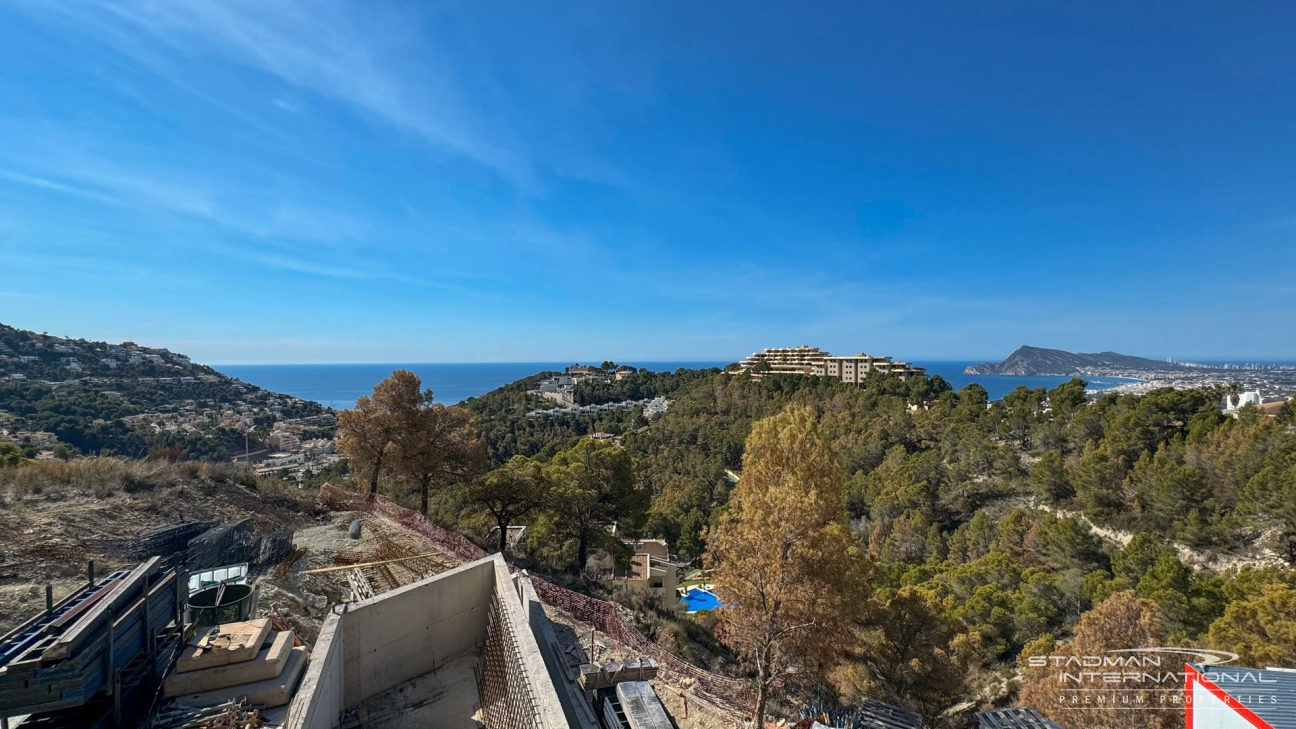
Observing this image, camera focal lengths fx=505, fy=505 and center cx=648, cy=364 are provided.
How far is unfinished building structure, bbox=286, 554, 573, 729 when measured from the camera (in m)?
4.86

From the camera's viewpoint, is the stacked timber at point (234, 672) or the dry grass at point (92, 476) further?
the dry grass at point (92, 476)

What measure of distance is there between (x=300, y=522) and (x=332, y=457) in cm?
2411

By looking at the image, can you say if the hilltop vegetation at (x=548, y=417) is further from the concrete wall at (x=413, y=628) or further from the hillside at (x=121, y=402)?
the hillside at (x=121, y=402)

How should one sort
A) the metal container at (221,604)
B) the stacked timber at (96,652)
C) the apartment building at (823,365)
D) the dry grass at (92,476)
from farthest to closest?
the apartment building at (823,365) < the dry grass at (92,476) < the metal container at (221,604) < the stacked timber at (96,652)

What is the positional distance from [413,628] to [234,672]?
195 centimetres

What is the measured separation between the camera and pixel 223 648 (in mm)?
5023

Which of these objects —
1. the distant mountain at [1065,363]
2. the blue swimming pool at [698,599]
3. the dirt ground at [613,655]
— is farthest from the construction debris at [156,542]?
the distant mountain at [1065,363]

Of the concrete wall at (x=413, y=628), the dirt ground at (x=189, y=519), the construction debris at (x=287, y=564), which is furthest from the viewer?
the construction debris at (x=287, y=564)

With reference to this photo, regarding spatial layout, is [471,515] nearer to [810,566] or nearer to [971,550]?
[810,566]

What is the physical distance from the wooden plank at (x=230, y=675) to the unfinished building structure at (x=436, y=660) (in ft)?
1.25

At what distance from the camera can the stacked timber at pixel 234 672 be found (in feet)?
15.9

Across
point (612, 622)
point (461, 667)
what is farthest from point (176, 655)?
point (612, 622)

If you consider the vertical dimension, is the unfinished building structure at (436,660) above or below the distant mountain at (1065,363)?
below

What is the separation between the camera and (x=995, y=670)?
11.4 meters
